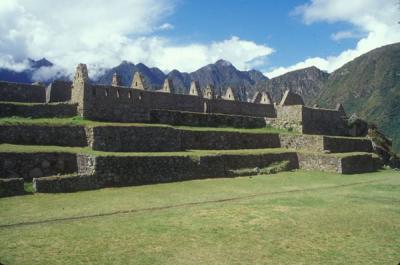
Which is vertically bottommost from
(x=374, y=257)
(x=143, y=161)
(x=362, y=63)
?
(x=374, y=257)

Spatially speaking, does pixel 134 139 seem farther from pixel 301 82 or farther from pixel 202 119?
pixel 301 82

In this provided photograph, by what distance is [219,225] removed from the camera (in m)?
9.41

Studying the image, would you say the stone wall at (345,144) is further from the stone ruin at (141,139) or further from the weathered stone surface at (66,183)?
the weathered stone surface at (66,183)

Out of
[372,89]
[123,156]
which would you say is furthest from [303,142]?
[372,89]

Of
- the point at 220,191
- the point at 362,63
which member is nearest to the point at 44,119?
the point at 220,191

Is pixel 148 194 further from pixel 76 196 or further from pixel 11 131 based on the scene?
pixel 11 131

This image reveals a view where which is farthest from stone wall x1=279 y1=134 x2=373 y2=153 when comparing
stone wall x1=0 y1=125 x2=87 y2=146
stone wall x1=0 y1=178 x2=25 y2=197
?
stone wall x1=0 y1=178 x2=25 y2=197

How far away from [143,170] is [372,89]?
69.5 meters

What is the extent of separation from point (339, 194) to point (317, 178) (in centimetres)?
419

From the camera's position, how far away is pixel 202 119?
2322 cm

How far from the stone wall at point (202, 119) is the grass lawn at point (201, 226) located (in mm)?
7327

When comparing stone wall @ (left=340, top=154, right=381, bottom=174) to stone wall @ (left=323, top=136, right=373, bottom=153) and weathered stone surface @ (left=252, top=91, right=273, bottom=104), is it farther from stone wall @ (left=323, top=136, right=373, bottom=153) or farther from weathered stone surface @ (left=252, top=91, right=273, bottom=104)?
weathered stone surface @ (left=252, top=91, right=273, bottom=104)

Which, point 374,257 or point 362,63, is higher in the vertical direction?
point 362,63

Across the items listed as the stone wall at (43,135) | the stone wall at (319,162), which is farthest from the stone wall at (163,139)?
the stone wall at (319,162)
